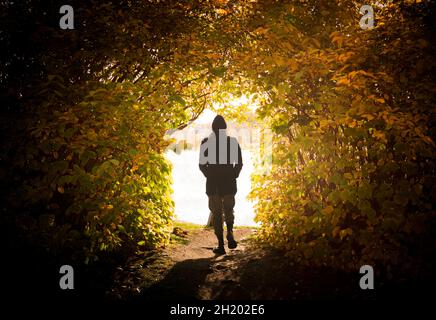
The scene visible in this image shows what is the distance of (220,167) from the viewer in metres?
6.02

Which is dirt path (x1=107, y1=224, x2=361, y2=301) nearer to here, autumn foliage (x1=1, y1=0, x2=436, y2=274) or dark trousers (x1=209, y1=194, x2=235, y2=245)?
autumn foliage (x1=1, y1=0, x2=436, y2=274)

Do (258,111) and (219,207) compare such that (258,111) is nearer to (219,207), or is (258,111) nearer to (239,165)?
(239,165)

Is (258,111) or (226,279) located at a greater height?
(258,111)

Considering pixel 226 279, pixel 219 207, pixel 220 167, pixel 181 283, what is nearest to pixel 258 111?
pixel 220 167

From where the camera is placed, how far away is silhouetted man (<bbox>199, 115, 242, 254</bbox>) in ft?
19.8

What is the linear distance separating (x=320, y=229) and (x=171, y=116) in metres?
3.54

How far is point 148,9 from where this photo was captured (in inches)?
183

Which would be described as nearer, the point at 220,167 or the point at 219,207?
the point at 220,167

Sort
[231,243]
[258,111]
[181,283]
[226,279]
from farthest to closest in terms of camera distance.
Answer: [231,243] < [258,111] < [226,279] < [181,283]

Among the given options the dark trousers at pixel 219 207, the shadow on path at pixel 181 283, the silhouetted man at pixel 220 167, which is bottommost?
the shadow on path at pixel 181 283

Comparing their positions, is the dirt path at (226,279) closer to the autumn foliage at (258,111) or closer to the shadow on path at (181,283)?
the shadow on path at (181,283)

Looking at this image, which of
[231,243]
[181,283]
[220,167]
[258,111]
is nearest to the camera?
[181,283]

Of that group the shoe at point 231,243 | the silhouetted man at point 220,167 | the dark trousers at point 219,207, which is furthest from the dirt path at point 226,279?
the silhouetted man at point 220,167

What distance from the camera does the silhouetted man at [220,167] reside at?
6.05 meters
